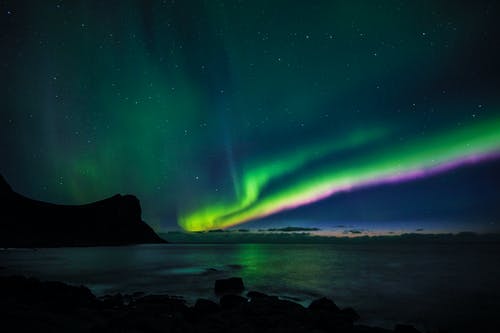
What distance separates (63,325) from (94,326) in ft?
2.74

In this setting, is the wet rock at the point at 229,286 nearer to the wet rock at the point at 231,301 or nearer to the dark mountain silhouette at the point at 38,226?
the wet rock at the point at 231,301

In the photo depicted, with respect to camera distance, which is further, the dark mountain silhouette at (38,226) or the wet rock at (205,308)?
the dark mountain silhouette at (38,226)

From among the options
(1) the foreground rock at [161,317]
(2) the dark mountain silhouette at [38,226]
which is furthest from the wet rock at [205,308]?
(2) the dark mountain silhouette at [38,226]

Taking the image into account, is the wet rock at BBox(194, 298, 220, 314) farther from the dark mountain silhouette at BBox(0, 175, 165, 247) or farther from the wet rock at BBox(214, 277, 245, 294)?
the dark mountain silhouette at BBox(0, 175, 165, 247)

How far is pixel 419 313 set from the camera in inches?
795

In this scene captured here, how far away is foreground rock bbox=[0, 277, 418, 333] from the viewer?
9148mm

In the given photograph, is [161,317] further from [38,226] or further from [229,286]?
[38,226]

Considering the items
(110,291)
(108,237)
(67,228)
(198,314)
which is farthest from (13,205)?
(198,314)

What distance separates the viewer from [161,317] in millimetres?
10539

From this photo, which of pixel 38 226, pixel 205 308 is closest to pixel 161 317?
pixel 205 308

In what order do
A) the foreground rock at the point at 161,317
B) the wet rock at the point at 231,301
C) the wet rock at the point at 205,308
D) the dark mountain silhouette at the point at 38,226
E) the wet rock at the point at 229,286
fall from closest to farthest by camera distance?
the foreground rock at the point at 161,317, the wet rock at the point at 205,308, the wet rock at the point at 231,301, the wet rock at the point at 229,286, the dark mountain silhouette at the point at 38,226

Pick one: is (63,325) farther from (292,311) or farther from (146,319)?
(292,311)

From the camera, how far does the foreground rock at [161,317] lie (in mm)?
9148

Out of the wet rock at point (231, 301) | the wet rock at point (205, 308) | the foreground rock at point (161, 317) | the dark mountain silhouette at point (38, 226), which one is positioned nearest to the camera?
the foreground rock at point (161, 317)
